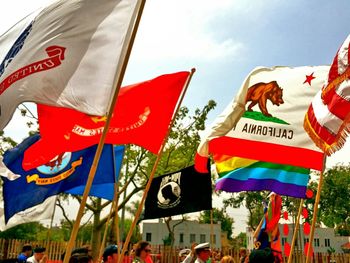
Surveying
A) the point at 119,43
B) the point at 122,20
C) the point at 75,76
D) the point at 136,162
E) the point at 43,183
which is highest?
the point at 136,162

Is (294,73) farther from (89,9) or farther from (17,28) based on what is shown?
(17,28)

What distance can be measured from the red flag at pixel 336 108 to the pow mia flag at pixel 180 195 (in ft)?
10.1

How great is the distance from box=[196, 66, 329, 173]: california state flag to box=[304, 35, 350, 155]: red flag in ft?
6.03

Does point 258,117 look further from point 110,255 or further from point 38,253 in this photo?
point 38,253

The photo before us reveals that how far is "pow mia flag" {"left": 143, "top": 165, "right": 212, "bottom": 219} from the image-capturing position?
23.5 feet

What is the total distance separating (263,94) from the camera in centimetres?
678

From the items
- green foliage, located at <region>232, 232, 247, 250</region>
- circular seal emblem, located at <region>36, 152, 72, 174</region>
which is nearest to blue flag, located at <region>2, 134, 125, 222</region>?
circular seal emblem, located at <region>36, 152, 72, 174</region>

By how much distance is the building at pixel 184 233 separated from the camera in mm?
67375

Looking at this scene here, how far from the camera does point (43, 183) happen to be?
7918 millimetres

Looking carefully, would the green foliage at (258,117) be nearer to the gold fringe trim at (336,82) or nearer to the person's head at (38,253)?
the gold fringe trim at (336,82)

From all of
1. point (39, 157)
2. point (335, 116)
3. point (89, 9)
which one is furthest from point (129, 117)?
point (335, 116)

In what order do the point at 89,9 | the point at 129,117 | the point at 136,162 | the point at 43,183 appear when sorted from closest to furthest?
the point at 89,9 < the point at 129,117 < the point at 43,183 < the point at 136,162

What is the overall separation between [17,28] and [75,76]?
115 cm

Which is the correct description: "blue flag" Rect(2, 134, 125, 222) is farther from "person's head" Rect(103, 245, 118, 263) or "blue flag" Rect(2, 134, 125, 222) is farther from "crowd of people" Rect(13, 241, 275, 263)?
"person's head" Rect(103, 245, 118, 263)
